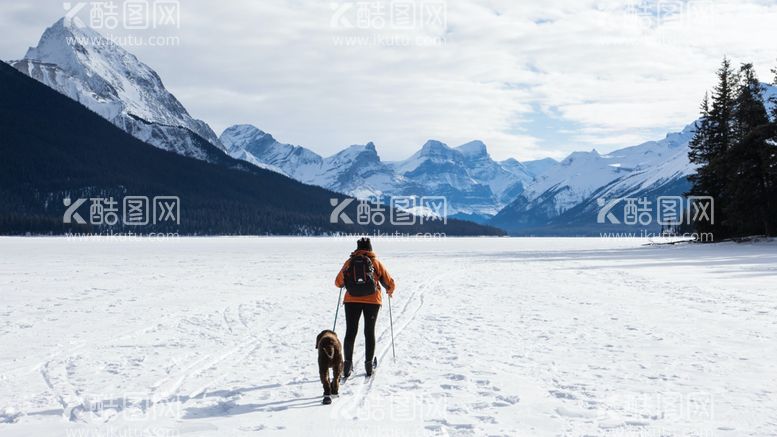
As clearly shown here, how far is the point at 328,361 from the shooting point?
7586 mm

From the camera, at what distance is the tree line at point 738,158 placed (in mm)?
50688

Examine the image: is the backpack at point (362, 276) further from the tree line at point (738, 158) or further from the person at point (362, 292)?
the tree line at point (738, 158)

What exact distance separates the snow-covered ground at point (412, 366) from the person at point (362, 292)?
0.39 metres

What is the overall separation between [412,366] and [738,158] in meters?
52.1

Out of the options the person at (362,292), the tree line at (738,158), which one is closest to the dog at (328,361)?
the person at (362,292)

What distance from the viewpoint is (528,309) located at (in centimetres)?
1625

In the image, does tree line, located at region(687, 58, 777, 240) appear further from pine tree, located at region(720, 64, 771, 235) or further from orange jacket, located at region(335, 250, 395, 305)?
orange jacket, located at region(335, 250, 395, 305)

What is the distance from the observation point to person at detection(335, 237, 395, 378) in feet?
28.9

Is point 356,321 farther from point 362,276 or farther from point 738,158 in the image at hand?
point 738,158

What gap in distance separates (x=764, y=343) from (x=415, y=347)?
628 centimetres

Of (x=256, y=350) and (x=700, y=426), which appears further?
(x=256, y=350)

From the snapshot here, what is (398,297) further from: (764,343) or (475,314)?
(764,343)

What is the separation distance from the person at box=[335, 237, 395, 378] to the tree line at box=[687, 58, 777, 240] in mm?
49478

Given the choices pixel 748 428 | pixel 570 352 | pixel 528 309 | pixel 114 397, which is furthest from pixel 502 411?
pixel 528 309
